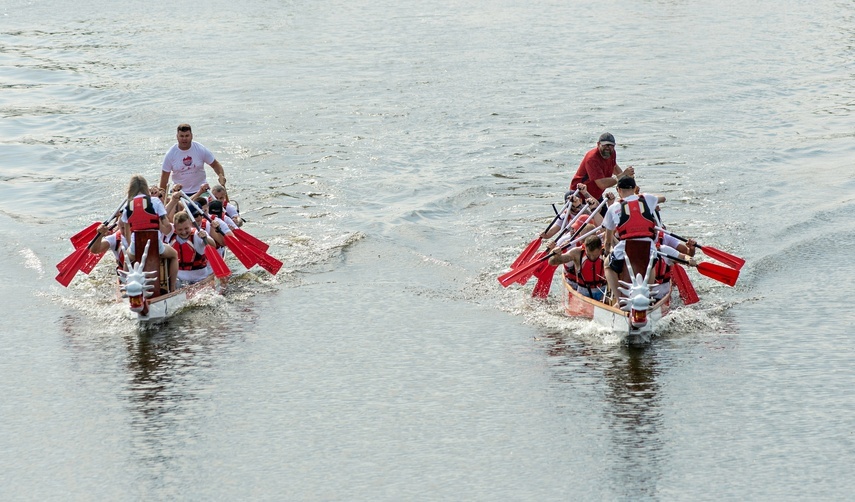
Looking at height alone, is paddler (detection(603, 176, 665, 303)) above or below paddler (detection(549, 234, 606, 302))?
above

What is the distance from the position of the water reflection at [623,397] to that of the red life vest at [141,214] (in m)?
6.15

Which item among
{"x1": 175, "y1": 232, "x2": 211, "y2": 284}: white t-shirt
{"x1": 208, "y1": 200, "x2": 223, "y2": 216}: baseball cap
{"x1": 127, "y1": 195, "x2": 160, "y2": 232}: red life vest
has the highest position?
{"x1": 127, "y1": 195, "x2": 160, "y2": 232}: red life vest

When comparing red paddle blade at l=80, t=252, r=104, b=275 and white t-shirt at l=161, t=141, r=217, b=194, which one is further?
white t-shirt at l=161, t=141, r=217, b=194

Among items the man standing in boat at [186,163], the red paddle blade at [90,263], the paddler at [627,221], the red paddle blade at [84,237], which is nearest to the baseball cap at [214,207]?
the man standing in boat at [186,163]

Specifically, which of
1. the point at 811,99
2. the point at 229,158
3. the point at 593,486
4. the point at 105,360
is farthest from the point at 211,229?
the point at 811,99

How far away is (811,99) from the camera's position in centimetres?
3300

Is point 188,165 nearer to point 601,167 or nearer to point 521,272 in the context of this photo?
point 521,272

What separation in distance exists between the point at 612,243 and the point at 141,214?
6.90m

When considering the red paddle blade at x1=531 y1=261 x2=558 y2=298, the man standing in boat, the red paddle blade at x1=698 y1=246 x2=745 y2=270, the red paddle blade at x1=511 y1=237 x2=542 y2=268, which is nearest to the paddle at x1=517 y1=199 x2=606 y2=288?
the red paddle blade at x1=531 y1=261 x2=558 y2=298

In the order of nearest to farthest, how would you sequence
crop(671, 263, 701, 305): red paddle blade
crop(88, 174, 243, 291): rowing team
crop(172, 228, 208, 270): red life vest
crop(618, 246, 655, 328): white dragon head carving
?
crop(618, 246, 655, 328): white dragon head carving → crop(88, 174, 243, 291): rowing team → crop(671, 263, 701, 305): red paddle blade → crop(172, 228, 208, 270): red life vest

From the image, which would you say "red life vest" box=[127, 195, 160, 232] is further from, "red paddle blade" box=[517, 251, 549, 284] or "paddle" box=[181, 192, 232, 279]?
"red paddle blade" box=[517, 251, 549, 284]

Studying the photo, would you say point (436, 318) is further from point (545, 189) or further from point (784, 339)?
point (545, 189)

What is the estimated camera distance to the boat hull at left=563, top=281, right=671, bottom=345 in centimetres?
1510

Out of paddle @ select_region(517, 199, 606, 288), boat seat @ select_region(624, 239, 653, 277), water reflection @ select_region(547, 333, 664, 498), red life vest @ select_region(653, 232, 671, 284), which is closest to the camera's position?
water reflection @ select_region(547, 333, 664, 498)
